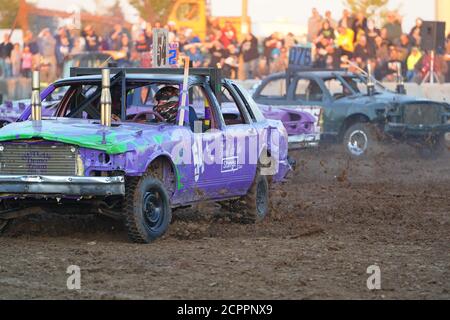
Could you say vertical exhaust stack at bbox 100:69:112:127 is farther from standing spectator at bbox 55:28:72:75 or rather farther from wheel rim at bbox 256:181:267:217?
standing spectator at bbox 55:28:72:75

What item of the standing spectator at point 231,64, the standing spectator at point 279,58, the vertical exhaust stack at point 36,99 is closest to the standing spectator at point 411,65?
the standing spectator at point 279,58

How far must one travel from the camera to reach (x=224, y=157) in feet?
Result: 32.4

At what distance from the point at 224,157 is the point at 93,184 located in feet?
6.56

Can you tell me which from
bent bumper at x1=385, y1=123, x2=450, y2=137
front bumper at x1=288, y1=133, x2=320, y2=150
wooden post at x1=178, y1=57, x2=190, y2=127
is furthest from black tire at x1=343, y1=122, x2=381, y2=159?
wooden post at x1=178, y1=57, x2=190, y2=127

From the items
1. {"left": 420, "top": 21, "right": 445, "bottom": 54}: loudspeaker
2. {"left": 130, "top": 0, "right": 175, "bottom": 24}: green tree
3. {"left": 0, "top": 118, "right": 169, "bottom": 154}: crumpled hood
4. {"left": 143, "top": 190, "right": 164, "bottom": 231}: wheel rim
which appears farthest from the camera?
{"left": 130, "top": 0, "right": 175, "bottom": 24}: green tree

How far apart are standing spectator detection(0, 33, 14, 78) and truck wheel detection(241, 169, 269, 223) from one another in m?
18.9

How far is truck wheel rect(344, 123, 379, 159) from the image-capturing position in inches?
762

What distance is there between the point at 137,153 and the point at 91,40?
19340mm

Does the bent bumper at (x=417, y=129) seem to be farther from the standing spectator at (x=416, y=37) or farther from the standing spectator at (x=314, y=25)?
the standing spectator at (x=314, y=25)

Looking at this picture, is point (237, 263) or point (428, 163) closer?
point (237, 263)

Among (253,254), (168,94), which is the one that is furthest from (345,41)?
(253,254)

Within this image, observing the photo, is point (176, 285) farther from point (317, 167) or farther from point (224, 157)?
point (317, 167)

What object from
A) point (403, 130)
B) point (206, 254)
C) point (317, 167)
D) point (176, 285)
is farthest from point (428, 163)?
point (176, 285)

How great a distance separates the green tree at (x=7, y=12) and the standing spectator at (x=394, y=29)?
13.1 meters
